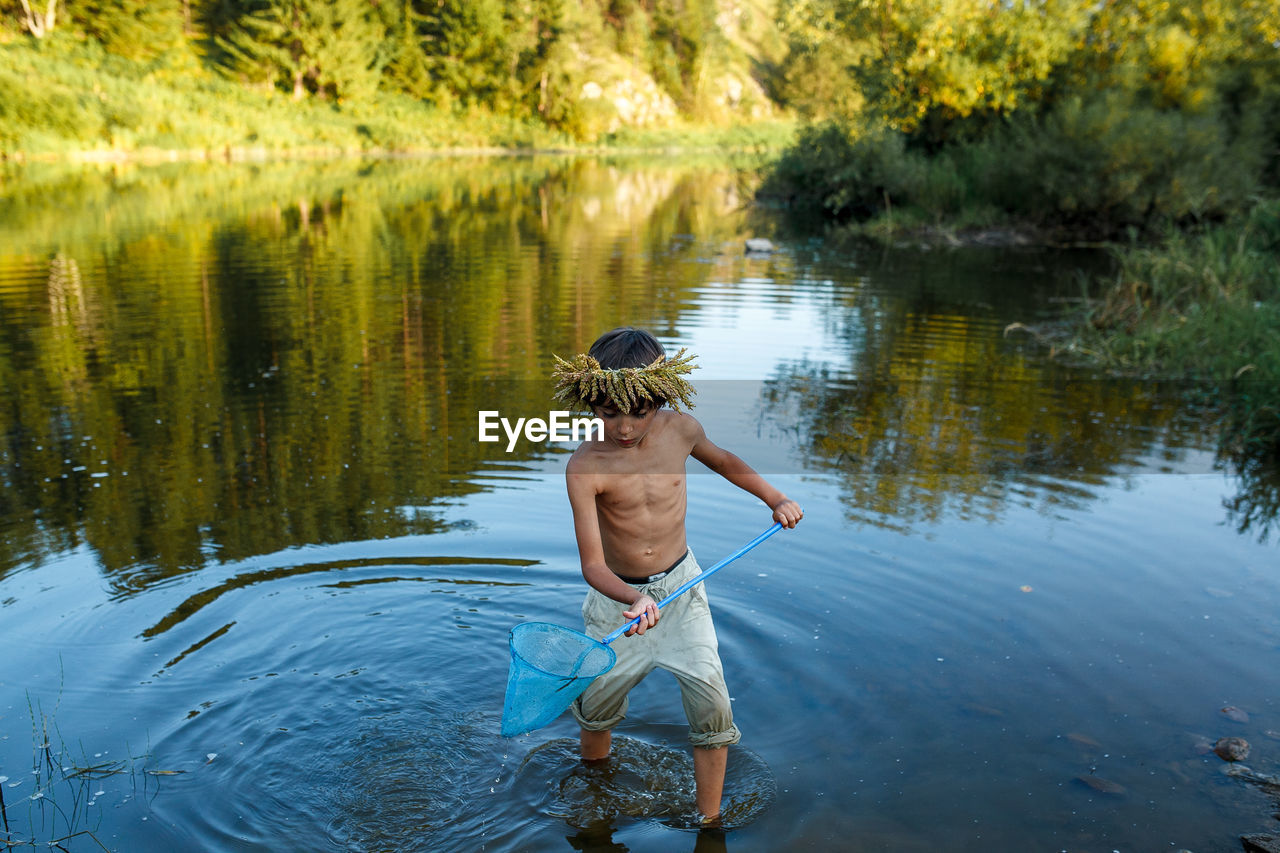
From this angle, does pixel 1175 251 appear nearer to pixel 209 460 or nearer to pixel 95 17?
pixel 209 460

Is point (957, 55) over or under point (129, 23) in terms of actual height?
under

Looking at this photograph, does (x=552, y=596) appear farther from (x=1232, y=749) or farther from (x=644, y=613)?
(x=1232, y=749)

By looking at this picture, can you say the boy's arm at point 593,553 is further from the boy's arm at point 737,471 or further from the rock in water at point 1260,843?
the rock in water at point 1260,843

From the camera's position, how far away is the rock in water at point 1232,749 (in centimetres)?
399

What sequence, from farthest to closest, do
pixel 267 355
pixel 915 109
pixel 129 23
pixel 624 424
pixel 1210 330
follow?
pixel 129 23
pixel 915 109
pixel 1210 330
pixel 267 355
pixel 624 424

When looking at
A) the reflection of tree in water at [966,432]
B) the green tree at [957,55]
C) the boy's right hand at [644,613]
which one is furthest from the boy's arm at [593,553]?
the green tree at [957,55]

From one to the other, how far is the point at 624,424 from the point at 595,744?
1.37 m

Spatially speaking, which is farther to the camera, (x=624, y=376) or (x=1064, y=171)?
(x=1064, y=171)

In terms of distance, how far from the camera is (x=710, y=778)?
3.63 m

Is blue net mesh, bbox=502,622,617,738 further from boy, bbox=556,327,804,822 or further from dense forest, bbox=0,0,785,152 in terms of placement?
dense forest, bbox=0,0,785,152

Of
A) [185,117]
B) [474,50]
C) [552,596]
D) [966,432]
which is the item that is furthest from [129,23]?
[552,596]

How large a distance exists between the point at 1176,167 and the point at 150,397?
1991 cm

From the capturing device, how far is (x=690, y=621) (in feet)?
12.0

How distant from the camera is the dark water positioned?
3.75 m
